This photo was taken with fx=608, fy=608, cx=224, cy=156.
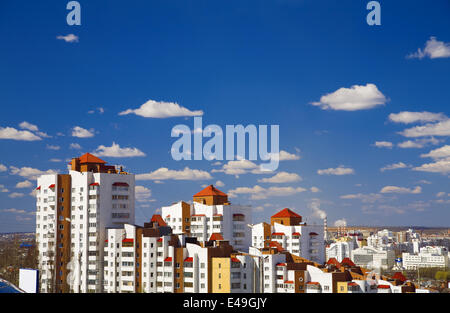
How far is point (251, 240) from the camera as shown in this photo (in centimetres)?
1808

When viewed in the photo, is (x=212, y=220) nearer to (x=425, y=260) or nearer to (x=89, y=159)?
(x=89, y=159)

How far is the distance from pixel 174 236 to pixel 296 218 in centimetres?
752

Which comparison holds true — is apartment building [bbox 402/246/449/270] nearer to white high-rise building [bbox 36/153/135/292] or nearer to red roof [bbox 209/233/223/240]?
red roof [bbox 209/233/223/240]

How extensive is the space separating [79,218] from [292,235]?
7.58 m

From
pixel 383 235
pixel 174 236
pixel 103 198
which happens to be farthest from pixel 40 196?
pixel 383 235

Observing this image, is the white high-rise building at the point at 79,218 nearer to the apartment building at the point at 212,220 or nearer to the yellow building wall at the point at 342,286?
the apartment building at the point at 212,220

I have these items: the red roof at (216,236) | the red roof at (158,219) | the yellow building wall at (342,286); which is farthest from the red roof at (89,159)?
the yellow building wall at (342,286)

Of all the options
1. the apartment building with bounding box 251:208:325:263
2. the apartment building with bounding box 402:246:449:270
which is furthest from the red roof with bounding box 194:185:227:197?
the apartment building with bounding box 402:246:449:270

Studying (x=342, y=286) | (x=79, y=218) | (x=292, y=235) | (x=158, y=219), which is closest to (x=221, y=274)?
(x=342, y=286)

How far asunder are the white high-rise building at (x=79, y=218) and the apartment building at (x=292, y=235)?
544cm

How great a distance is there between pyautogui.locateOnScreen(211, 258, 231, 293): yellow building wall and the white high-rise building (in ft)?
9.75

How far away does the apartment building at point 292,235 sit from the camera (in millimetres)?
18875

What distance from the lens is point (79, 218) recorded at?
1434 cm
